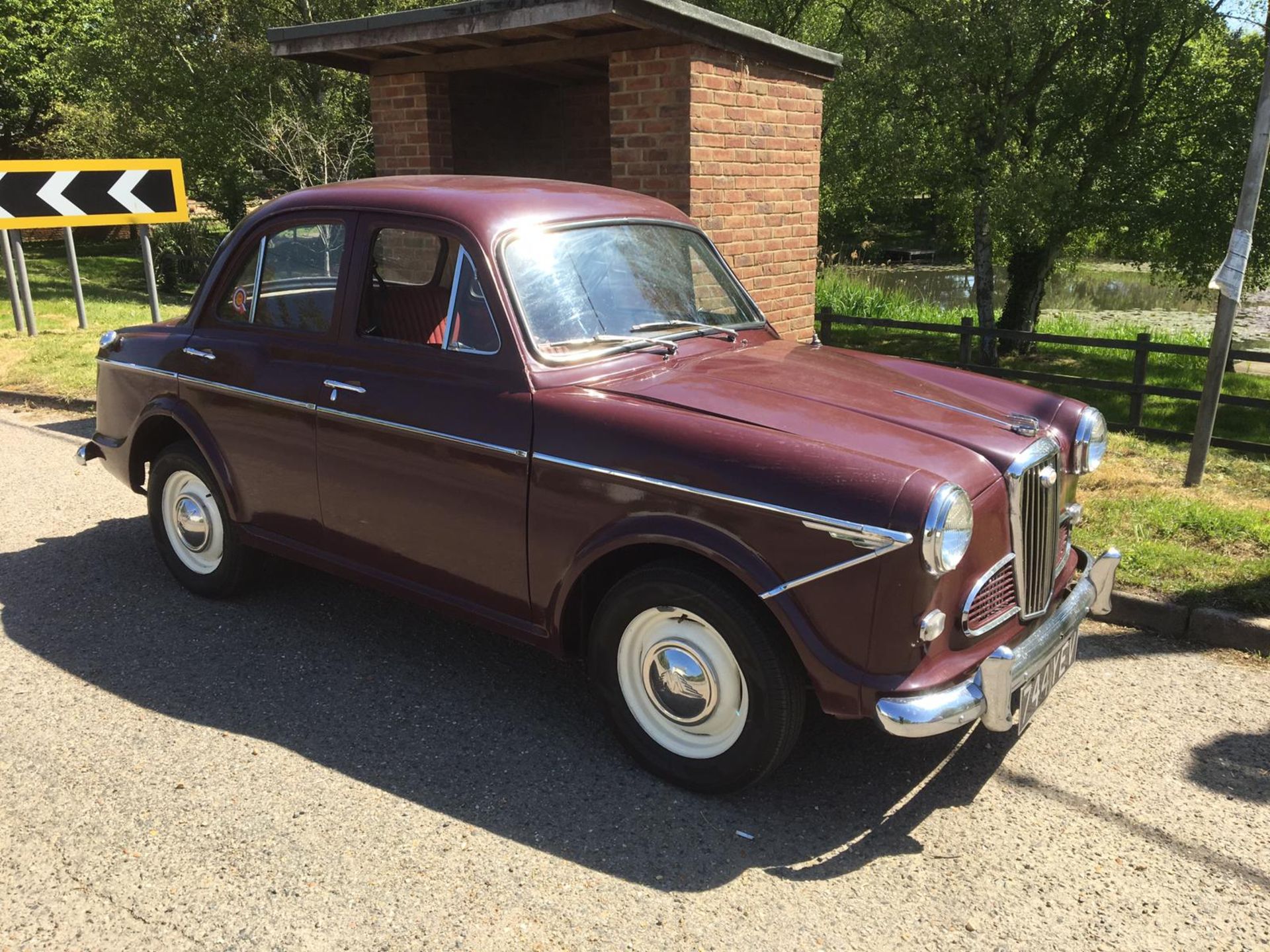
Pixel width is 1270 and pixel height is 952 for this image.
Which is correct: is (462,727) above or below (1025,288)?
below

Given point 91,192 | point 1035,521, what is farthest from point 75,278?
point 1035,521

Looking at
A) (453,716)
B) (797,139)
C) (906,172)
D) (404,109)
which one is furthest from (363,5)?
(453,716)

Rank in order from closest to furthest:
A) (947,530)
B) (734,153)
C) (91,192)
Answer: (947,530) < (734,153) < (91,192)

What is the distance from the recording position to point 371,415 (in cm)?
398

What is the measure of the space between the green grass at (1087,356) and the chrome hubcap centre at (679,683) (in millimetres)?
8099

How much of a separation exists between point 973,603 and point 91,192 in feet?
31.4

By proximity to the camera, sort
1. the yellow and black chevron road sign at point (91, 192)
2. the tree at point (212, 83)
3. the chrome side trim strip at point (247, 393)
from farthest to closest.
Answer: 1. the tree at point (212, 83)
2. the yellow and black chevron road sign at point (91, 192)
3. the chrome side trim strip at point (247, 393)

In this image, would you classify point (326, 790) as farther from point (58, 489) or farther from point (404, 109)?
point (404, 109)

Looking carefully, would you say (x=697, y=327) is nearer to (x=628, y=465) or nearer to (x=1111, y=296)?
(x=628, y=465)

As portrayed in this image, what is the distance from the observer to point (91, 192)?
31.8 ft

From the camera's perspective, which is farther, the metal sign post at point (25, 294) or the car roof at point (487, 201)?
the metal sign post at point (25, 294)

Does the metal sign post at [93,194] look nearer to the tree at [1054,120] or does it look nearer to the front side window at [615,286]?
the front side window at [615,286]

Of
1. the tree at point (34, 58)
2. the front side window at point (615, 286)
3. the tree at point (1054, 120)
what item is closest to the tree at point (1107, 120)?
the tree at point (1054, 120)

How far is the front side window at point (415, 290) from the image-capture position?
384 centimetres
